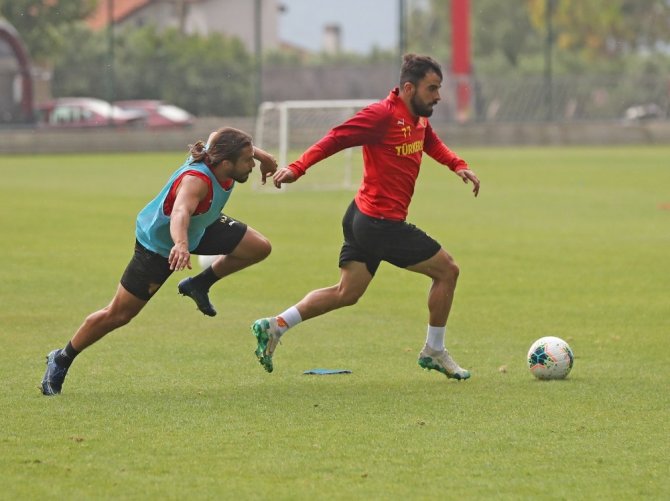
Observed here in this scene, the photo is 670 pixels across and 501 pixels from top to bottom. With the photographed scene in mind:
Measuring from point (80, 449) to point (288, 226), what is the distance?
13708 mm

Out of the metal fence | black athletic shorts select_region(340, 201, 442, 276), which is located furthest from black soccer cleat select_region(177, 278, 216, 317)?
the metal fence

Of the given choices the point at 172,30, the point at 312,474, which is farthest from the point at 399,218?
the point at 172,30

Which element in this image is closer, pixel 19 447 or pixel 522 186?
pixel 19 447

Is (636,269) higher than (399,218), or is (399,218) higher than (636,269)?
(399,218)

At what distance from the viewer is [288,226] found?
67.5ft

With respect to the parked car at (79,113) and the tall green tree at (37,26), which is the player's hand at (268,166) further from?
the tall green tree at (37,26)

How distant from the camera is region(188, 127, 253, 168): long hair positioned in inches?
328

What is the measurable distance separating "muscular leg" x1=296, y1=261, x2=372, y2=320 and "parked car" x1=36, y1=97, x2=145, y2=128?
3789cm

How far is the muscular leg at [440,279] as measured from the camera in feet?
29.4

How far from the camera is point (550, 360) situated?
8883 mm

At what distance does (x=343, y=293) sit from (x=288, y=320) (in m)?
0.41

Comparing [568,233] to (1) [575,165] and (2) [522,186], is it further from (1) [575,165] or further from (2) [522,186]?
(1) [575,165]

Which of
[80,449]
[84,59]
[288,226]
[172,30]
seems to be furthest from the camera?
[172,30]

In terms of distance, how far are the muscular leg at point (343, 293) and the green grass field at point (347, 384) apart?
1.56 ft
